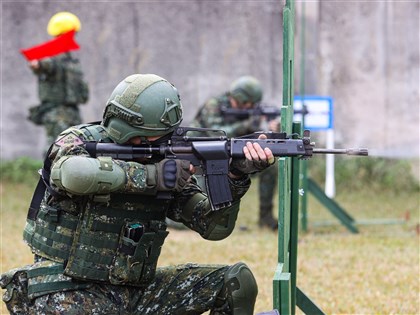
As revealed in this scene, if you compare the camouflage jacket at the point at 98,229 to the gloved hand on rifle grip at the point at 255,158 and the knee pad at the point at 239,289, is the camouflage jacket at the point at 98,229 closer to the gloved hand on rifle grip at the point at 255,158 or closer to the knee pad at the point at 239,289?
the gloved hand on rifle grip at the point at 255,158

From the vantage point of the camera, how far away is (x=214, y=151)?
4.57 m

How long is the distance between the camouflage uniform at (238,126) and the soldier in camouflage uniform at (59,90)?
6.50 ft

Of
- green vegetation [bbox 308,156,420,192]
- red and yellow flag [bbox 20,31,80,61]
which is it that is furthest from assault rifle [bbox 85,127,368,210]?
green vegetation [bbox 308,156,420,192]

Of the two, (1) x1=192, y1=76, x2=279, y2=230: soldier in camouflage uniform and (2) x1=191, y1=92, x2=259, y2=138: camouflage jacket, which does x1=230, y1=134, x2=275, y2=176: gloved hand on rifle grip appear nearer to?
(1) x1=192, y1=76, x2=279, y2=230: soldier in camouflage uniform

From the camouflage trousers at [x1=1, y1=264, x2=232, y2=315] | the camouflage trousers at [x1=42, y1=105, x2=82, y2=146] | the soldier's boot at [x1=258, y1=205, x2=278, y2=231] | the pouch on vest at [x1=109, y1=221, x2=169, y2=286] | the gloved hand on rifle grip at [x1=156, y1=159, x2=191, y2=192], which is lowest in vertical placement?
the soldier's boot at [x1=258, y1=205, x2=278, y2=231]

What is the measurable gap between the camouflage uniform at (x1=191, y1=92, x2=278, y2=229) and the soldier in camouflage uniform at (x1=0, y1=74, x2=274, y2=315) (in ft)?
18.4

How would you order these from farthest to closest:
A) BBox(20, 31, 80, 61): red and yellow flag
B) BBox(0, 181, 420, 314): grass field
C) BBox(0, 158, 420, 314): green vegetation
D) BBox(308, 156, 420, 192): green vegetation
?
BBox(308, 156, 420, 192): green vegetation
BBox(20, 31, 80, 61): red and yellow flag
BBox(0, 158, 420, 314): green vegetation
BBox(0, 181, 420, 314): grass field

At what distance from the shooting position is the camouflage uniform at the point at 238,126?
10570mm

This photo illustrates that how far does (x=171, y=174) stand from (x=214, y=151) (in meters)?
0.23

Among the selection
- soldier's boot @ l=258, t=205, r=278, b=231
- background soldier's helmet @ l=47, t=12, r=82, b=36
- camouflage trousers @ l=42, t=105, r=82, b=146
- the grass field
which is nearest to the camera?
the grass field

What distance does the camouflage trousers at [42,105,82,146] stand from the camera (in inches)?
468

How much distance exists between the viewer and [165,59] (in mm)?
14312

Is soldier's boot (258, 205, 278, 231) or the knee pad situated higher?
the knee pad

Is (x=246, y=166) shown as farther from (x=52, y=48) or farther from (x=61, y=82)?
(x=61, y=82)
